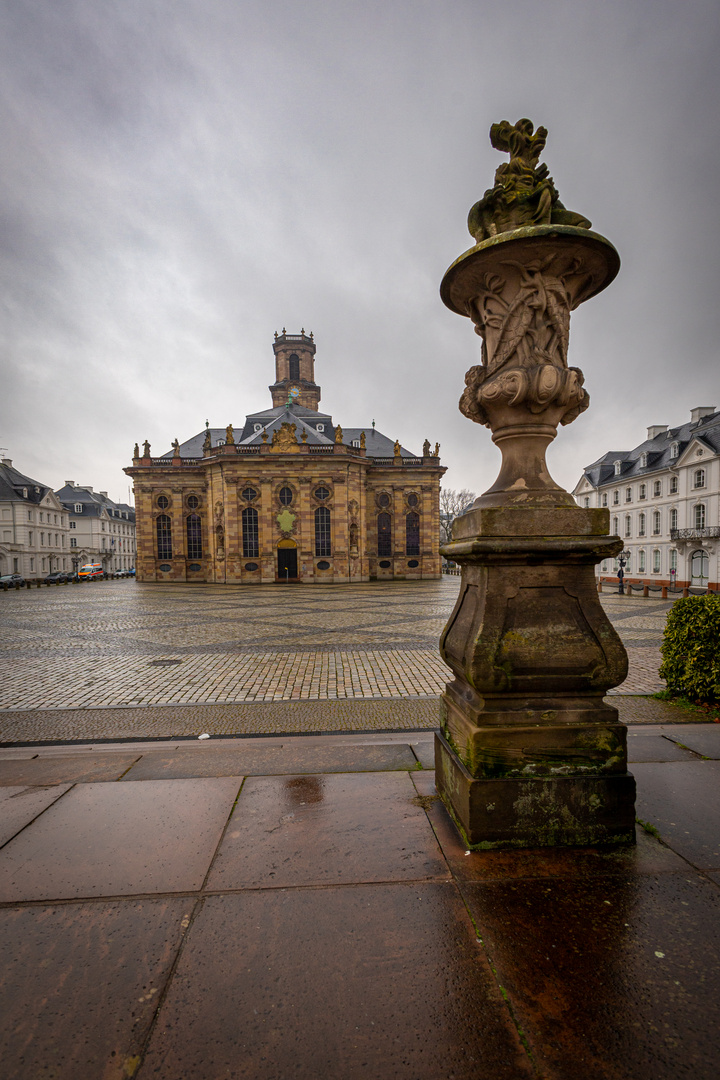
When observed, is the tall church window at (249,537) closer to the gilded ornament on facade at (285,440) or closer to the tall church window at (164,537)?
the gilded ornament on facade at (285,440)

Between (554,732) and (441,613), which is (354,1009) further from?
(441,613)

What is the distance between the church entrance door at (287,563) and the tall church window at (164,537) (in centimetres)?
1031

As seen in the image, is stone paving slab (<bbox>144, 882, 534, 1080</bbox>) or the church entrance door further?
the church entrance door

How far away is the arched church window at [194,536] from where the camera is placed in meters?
40.9

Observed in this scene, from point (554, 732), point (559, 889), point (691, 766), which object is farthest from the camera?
point (691, 766)

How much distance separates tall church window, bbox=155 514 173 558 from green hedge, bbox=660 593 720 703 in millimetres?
40095

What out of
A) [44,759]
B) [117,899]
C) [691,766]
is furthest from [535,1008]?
[44,759]

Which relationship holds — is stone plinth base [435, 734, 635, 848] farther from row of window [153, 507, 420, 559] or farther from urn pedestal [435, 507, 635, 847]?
row of window [153, 507, 420, 559]

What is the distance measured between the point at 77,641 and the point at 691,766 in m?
11.8

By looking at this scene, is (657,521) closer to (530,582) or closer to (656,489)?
(656,489)

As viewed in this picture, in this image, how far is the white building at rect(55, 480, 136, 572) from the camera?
7191cm

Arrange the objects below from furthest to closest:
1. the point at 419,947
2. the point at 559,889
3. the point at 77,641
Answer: the point at 77,641 < the point at 559,889 < the point at 419,947

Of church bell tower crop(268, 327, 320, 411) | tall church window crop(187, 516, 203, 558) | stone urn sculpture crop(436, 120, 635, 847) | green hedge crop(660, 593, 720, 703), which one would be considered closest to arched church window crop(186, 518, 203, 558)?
tall church window crop(187, 516, 203, 558)

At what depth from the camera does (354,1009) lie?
5.49 ft
